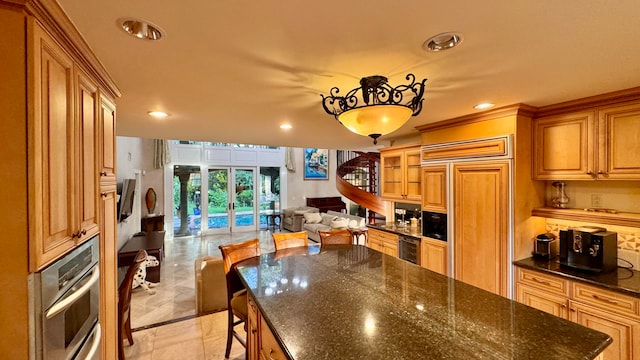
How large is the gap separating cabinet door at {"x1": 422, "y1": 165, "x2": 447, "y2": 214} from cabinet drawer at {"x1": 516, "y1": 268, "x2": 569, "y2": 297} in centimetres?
91

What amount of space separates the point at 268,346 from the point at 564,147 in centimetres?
295

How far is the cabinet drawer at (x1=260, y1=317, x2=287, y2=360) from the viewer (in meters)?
1.32

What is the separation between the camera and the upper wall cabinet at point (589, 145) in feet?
6.84

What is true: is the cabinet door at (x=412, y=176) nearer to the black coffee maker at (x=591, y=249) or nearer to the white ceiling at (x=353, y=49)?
the white ceiling at (x=353, y=49)

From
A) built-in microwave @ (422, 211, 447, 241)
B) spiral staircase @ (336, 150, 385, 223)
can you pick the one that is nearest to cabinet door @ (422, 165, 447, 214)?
built-in microwave @ (422, 211, 447, 241)

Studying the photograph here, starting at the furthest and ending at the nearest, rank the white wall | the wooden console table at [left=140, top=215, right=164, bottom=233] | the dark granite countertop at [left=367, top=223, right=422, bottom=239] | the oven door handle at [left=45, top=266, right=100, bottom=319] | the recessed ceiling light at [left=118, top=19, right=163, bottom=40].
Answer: the wooden console table at [left=140, top=215, right=164, bottom=233], the white wall, the dark granite countertop at [left=367, top=223, right=422, bottom=239], the recessed ceiling light at [left=118, top=19, right=163, bottom=40], the oven door handle at [left=45, top=266, right=100, bottom=319]

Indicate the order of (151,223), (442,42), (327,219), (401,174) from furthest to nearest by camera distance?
1. (327,219)
2. (151,223)
3. (401,174)
4. (442,42)

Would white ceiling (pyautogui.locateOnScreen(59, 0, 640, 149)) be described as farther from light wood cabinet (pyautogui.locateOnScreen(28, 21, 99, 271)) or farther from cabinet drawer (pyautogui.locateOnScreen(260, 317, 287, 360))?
cabinet drawer (pyautogui.locateOnScreen(260, 317, 287, 360))

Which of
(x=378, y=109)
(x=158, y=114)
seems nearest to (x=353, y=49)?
(x=378, y=109)

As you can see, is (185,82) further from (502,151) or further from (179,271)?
(179,271)

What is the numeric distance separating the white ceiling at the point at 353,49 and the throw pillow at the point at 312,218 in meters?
5.53

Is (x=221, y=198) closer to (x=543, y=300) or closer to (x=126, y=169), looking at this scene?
(x=126, y=169)

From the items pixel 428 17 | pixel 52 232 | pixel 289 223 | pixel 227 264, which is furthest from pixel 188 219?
pixel 428 17

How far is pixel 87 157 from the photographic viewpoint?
4.51 ft
